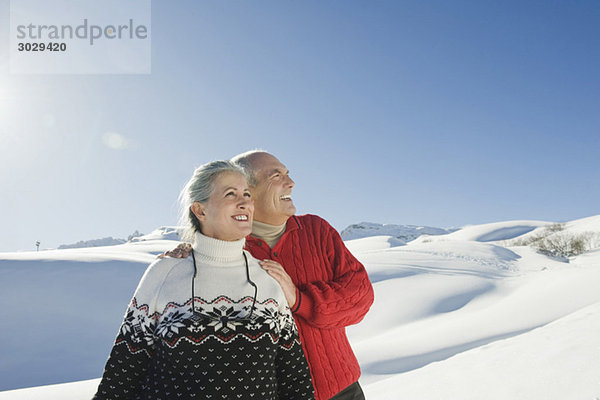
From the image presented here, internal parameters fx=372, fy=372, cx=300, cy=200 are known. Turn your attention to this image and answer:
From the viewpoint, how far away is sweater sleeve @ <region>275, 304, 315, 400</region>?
165cm

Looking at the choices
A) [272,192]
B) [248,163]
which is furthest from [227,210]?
[248,163]

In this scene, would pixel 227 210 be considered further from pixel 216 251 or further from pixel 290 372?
pixel 290 372

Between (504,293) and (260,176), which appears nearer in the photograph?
(260,176)

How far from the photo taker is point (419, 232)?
149m

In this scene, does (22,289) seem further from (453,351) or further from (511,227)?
(511,227)

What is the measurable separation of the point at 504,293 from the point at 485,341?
7.05 meters

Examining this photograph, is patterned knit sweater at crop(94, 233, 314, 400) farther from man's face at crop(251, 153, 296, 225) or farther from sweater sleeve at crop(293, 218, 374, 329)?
man's face at crop(251, 153, 296, 225)

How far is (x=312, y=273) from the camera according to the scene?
6.82ft

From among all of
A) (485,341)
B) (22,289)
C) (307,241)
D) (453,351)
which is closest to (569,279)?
(485,341)

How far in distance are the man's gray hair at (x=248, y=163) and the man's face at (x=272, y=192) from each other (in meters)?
0.02

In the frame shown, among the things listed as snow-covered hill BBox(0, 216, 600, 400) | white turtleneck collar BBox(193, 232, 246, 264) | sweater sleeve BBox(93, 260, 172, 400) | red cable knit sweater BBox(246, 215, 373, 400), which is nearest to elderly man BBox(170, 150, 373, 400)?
red cable knit sweater BBox(246, 215, 373, 400)

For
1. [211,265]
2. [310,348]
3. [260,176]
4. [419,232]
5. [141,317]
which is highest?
[260,176]

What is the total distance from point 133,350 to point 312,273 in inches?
37.7

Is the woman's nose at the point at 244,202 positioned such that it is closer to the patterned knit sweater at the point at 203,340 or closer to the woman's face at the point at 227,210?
the woman's face at the point at 227,210
